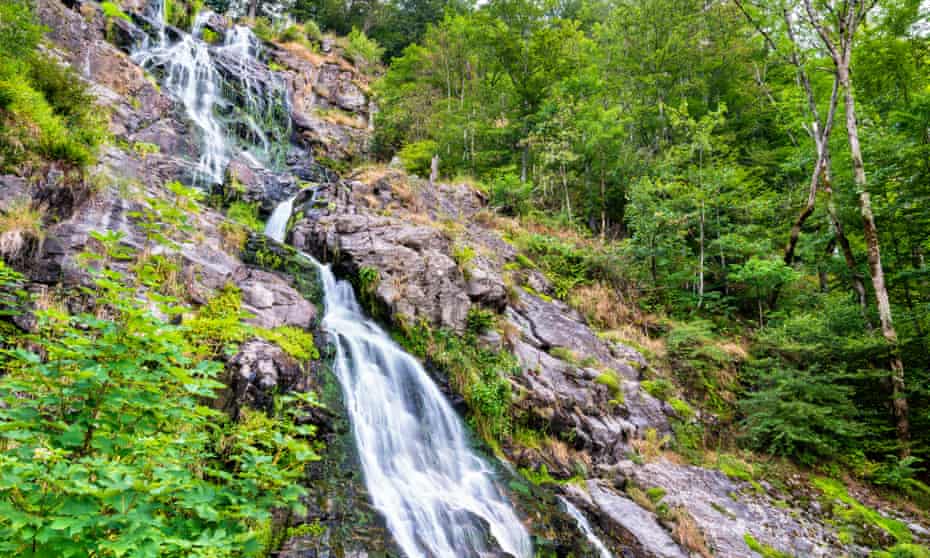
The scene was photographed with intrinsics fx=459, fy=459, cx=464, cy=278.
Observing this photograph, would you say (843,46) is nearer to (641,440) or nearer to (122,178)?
(641,440)

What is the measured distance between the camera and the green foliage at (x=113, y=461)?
1.88 meters

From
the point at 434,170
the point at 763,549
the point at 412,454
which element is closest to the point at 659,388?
the point at 763,549

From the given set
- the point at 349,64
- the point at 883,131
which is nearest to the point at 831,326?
the point at 883,131

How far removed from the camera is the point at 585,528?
21.4 ft

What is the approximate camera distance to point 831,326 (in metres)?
10.6

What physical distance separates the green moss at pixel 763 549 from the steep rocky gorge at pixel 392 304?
0.04 m

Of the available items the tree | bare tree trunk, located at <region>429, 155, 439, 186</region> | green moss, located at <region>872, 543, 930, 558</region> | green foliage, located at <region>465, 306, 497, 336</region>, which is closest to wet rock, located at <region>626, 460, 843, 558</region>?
green moss, located at <region>872, 543, 930, 558</region>

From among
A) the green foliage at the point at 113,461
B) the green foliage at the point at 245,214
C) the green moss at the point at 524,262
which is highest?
the green moss at the point at 524,262

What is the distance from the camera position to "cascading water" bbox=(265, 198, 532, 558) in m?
5.40

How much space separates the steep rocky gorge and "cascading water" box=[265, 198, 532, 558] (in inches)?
10.5

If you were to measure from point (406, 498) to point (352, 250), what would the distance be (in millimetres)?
5635

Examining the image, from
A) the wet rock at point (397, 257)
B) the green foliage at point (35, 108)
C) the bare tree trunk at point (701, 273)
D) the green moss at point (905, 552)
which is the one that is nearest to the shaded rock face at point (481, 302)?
the wet rock at point (397, 257)

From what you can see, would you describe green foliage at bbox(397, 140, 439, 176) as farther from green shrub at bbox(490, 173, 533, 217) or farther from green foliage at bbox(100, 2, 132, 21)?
green foliage at bbox(100, 2, 132, 21)

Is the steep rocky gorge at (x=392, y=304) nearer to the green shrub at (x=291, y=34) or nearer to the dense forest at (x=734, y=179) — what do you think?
the dense forest at (x=734, y=179)
